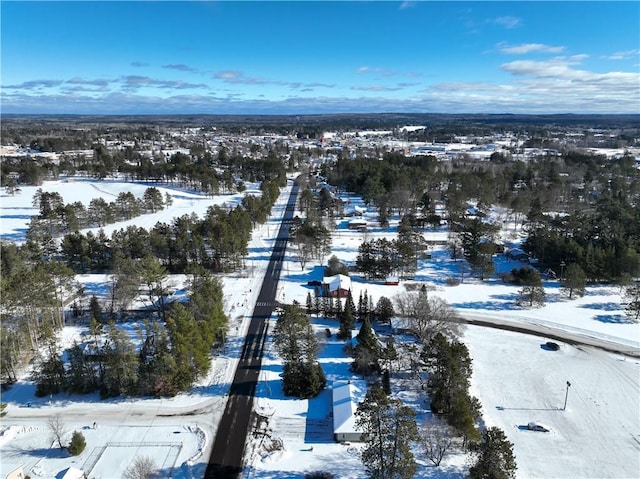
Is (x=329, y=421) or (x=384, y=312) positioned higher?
(x=384, y=312)

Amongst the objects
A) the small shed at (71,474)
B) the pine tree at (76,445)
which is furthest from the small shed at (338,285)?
the small shed at (71,474)

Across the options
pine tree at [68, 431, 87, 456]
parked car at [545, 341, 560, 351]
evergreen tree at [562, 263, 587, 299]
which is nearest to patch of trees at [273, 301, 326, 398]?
pine tree at [68, 431, 87, 456]

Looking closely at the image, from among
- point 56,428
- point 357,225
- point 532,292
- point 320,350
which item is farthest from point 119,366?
point 357,225

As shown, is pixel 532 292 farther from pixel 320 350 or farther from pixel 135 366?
pixel 135 366

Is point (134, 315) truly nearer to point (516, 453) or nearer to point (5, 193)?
point (516, 453)

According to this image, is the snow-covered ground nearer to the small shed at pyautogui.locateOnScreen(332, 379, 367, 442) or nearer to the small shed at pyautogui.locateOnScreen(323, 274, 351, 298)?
the small shed at pyautogui.locateOnScreen(332, 379, 367, 442)

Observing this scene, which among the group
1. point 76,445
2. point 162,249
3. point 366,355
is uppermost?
point 162,249
